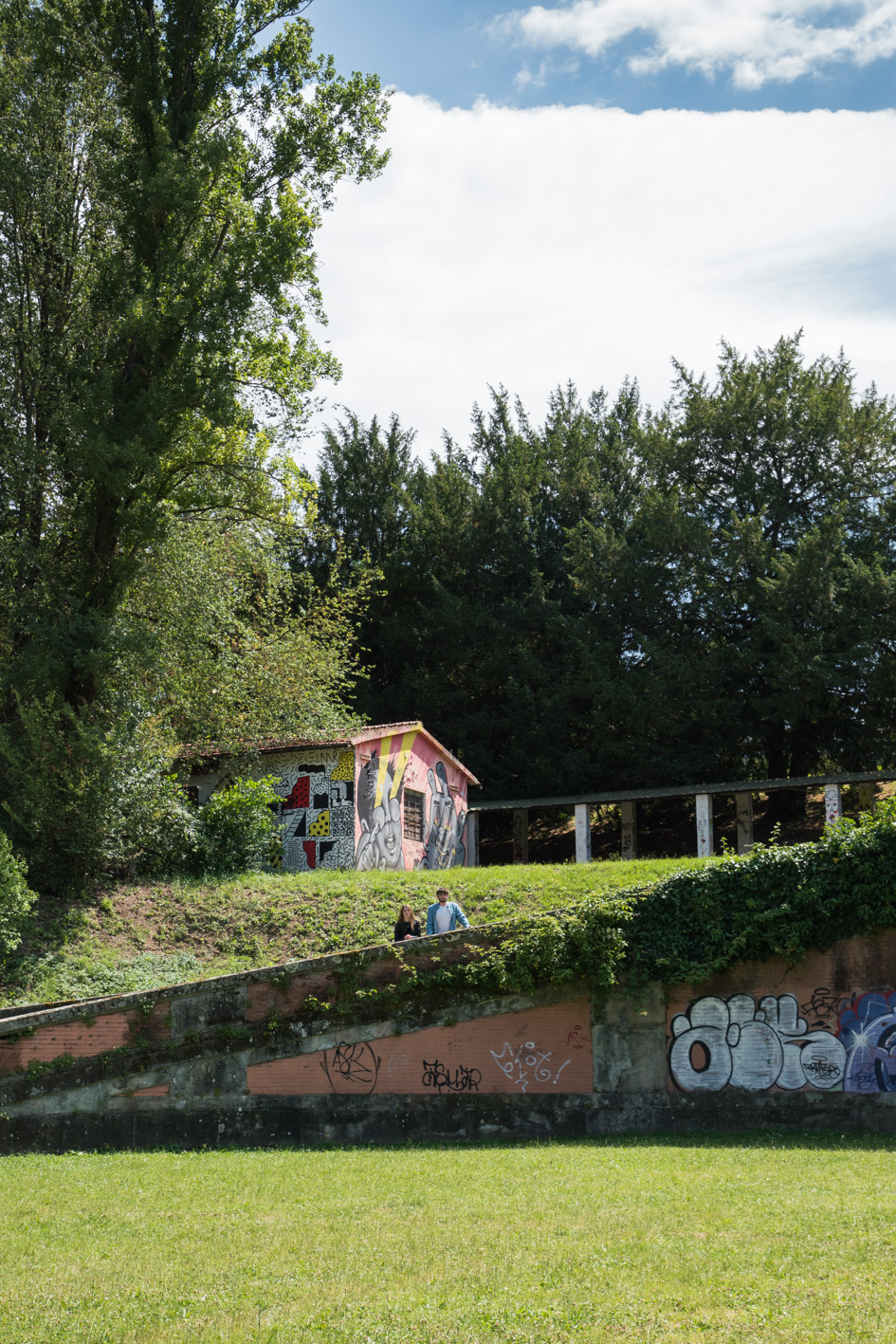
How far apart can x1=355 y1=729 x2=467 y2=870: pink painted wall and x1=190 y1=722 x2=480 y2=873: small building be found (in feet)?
0.08

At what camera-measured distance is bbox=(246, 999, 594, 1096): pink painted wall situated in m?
11.9

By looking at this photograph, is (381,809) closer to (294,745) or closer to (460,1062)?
(294,745)

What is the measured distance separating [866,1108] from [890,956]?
1.62m

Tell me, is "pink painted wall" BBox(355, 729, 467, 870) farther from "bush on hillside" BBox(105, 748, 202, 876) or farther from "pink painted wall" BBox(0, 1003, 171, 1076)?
"pink painted wall" BBox(0, 1003, 171, 1076)

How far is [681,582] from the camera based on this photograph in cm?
3641

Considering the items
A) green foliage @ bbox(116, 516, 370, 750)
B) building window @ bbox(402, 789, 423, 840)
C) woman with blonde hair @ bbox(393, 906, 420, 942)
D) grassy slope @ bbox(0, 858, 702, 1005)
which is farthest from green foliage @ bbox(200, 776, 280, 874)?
woman with blonde hair @ bbox(393, 906, 420, 942)

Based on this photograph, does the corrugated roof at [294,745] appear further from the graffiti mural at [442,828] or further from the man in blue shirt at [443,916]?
the man in blue shirt at [443,916]

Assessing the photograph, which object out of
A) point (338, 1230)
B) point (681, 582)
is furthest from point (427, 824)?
point (338, 1230)

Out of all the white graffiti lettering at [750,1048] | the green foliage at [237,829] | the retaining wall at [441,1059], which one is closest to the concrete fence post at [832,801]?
the green foliage at [237,829]

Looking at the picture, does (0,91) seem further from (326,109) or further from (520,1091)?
(520,1091)

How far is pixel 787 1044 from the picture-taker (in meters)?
11.6

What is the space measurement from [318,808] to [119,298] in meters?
11.7

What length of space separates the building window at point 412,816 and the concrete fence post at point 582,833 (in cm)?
436

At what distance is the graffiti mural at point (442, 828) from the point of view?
28.8 meters
